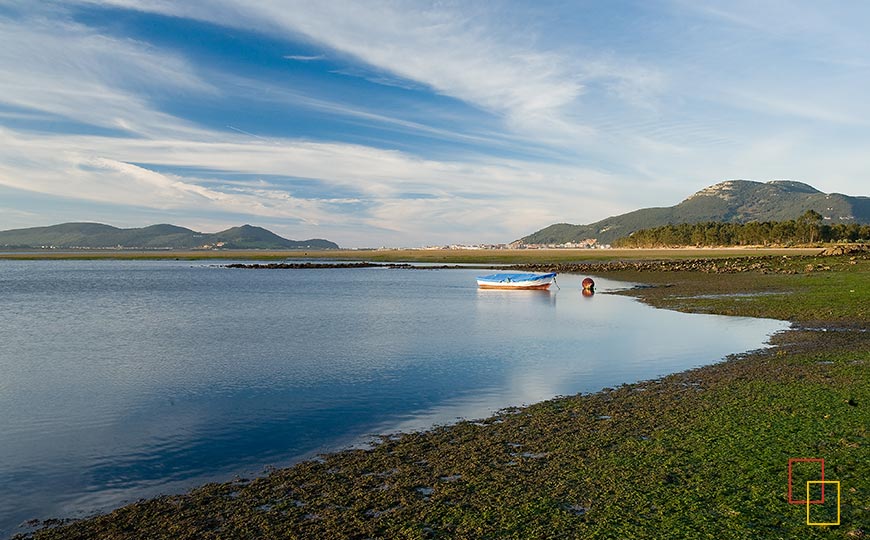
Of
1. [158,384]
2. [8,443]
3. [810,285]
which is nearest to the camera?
[8,443]

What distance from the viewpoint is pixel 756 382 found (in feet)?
59.2

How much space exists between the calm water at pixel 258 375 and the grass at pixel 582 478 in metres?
1.71

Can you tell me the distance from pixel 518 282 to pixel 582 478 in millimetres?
59525

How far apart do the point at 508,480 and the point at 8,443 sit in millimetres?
12231

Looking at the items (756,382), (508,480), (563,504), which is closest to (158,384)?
(508,480)

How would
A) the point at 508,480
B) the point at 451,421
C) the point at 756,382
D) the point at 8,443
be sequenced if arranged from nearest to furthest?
1. the point at 508,480
2. the point at 8,443
3. the point at 451,421
4. the point at 756,382

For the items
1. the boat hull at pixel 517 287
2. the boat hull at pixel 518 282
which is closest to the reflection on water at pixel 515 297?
the boat hull at pixel 517 287

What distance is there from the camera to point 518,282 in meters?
69.8

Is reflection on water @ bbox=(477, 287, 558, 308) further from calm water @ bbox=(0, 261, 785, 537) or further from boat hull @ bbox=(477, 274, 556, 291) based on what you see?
calm water @ bbox=(0, 261, 785, 537)

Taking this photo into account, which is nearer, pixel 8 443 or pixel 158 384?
pixel 8 443

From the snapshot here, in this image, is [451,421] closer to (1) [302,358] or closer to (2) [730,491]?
(2) [730,491]

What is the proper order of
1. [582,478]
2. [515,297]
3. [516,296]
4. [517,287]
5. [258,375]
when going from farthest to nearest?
[517,287] → [516,296] → [515,297] → [258,375] → [582,478]

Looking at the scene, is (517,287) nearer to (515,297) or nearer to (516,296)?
(516,296)

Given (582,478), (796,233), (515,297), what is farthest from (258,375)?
(796,233)
